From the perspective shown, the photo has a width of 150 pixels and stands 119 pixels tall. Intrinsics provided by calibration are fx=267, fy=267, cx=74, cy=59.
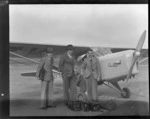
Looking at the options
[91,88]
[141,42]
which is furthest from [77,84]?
[141,42]

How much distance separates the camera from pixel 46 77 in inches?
83.0

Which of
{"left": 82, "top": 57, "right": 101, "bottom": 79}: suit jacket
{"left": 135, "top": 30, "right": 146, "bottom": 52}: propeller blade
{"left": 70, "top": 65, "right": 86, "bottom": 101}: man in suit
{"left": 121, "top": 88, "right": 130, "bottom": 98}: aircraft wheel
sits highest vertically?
{"left": 135, "top": 30, "right": 146, "bottom": 52}: propeller blade

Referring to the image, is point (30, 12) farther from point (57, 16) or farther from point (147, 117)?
point (147, 117)

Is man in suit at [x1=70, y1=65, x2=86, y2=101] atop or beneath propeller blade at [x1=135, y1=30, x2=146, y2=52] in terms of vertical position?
beneath

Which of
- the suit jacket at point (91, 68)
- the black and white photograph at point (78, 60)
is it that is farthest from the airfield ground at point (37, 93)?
the suit jacket at point (91, 68)

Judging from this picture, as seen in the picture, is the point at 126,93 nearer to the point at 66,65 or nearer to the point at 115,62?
the point at 115,62

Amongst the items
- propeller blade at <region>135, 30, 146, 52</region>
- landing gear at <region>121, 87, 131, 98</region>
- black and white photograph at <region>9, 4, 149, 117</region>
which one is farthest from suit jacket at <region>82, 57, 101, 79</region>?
propeller blade at <region>135, 30, 146, 52</region>

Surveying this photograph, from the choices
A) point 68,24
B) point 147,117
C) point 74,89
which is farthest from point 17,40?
point 147,117

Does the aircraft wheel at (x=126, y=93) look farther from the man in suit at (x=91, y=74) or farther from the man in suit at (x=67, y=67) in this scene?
the man in suit at (x=67, y=67)

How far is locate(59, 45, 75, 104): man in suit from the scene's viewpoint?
2.11 m

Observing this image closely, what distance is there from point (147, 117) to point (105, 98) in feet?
1.19

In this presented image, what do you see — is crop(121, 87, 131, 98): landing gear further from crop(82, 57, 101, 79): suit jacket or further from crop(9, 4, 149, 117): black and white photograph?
crop(82, 57, 101, 79): suit jacket

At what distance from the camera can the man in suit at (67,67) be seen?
211 cm

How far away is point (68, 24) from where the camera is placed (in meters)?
2.10
